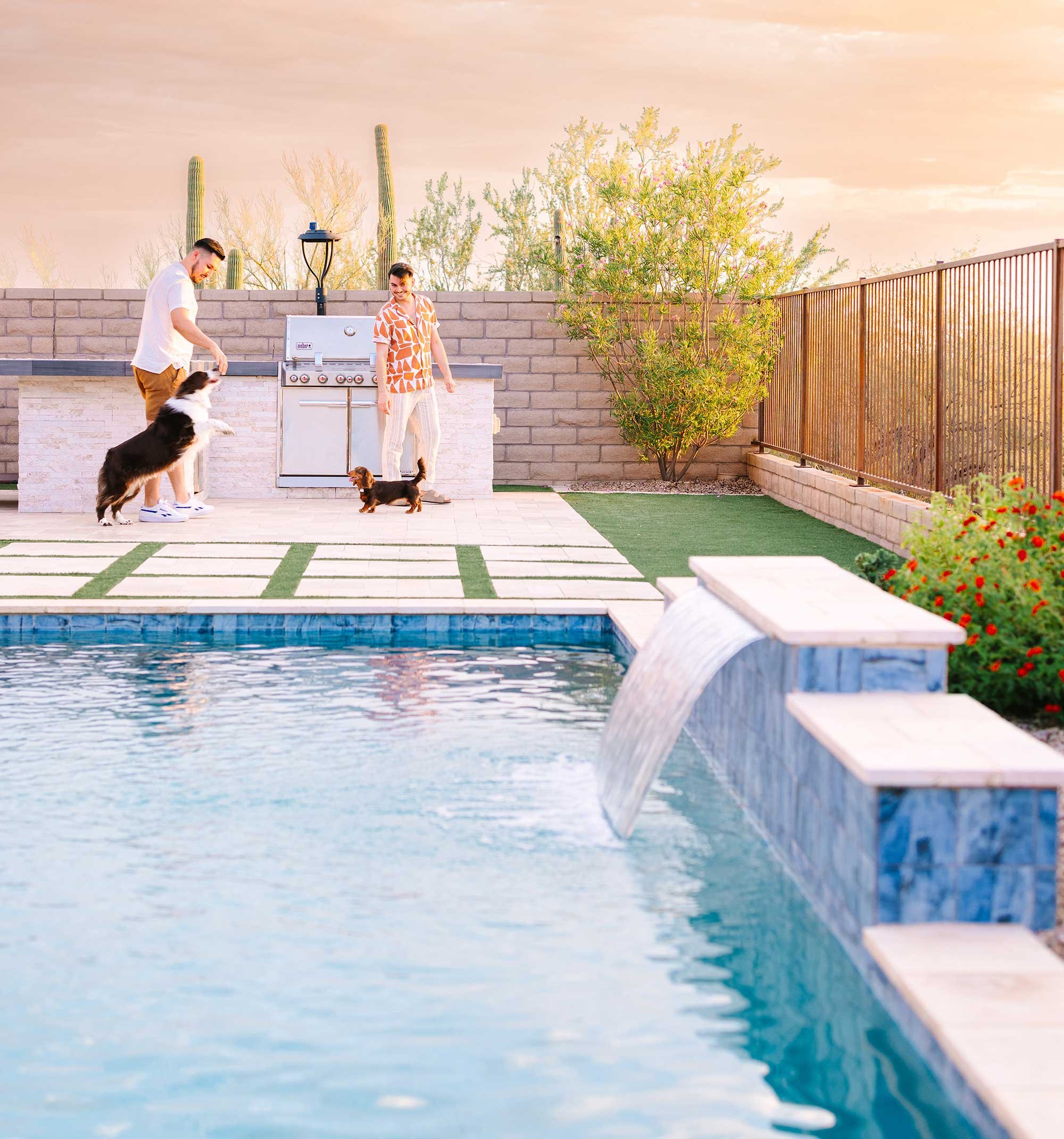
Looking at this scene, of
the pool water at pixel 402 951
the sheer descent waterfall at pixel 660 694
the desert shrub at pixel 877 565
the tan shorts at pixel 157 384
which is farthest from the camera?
the tan shorts at pixel 157 384

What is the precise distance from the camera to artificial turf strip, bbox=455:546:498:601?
267 inches

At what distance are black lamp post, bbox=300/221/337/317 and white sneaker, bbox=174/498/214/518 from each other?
312cm

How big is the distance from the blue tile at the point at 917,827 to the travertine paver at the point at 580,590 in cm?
396

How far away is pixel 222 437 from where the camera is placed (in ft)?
37.5

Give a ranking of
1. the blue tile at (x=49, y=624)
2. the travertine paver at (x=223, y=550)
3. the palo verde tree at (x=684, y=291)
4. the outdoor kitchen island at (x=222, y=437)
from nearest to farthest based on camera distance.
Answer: the blue tile at (x=49, y=624) → the travertine paver at (x=223, y=550) → the outdoor kitchen island at (x=222, y=437) → the palo verde tree at (x=684, y=291)

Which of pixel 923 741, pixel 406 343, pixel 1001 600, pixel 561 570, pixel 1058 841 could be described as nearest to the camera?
pixel 923 741

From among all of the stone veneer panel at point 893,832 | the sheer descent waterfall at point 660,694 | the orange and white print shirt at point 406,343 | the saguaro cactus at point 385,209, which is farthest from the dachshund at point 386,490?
the saguaro cactus at point 385,209

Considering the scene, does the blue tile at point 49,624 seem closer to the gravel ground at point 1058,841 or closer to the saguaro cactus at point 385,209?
the gravel ground at point 1058,841

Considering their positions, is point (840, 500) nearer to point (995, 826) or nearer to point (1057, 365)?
point (1057, 365)

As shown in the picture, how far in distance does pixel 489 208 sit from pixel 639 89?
3496 millimetres

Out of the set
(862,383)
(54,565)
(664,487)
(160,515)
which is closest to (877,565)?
(54,565)

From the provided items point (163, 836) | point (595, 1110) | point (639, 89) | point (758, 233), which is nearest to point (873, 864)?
point (595, 1110)

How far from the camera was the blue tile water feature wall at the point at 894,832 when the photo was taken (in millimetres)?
2713

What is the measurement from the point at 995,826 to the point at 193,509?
7.79 m
